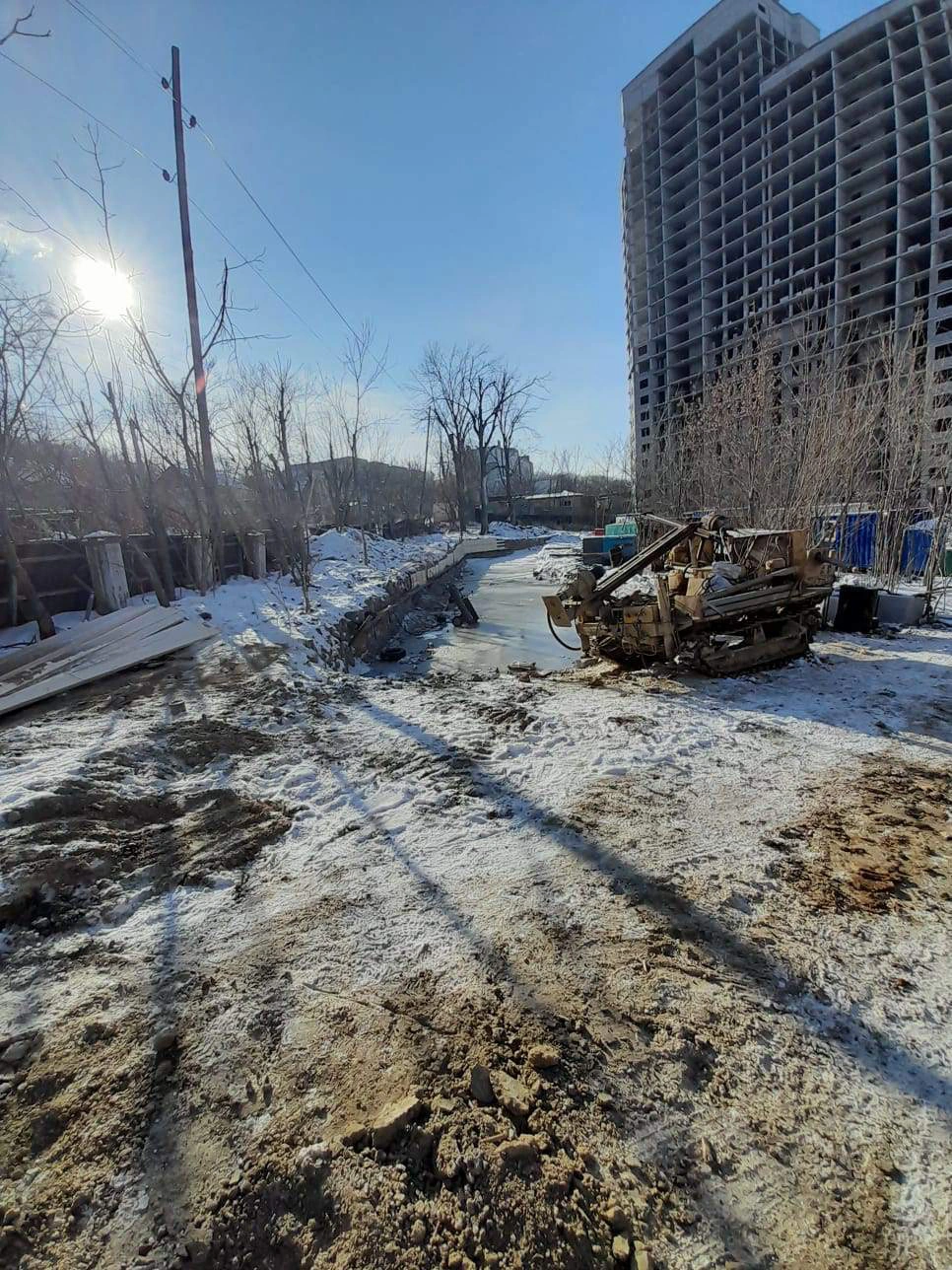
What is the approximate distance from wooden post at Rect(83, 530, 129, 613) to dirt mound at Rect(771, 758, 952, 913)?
35.1 feet

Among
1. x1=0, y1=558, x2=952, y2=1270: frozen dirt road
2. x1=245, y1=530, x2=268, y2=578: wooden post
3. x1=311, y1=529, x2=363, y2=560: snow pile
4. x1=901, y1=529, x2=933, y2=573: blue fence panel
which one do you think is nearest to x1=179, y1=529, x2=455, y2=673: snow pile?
x1=311, y1=529, x2=363, y2=560: snow pile

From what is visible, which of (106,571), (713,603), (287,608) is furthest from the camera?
(287,608)

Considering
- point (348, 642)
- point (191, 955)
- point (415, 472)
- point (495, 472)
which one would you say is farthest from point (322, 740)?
point (495, 472)

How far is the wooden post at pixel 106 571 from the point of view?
9.55 m

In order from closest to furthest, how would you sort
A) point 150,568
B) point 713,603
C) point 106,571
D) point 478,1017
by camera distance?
point 478,1017 < point 713,603 < point 106,571 < point 150,568

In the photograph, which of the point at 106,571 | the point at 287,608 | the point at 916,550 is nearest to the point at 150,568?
the point at 106,571

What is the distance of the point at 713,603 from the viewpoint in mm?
6996

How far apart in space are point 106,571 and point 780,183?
7697 cm

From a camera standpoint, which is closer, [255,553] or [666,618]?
[666,618]

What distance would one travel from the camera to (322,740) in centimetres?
551

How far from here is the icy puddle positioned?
10891mm

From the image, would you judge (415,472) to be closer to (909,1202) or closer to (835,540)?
(835,540)

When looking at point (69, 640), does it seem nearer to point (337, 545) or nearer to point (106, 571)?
point (106, 571)

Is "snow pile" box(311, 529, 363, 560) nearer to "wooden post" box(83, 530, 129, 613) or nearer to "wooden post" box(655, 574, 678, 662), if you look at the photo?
"wooden post" box(83, 530, 129, 613)
